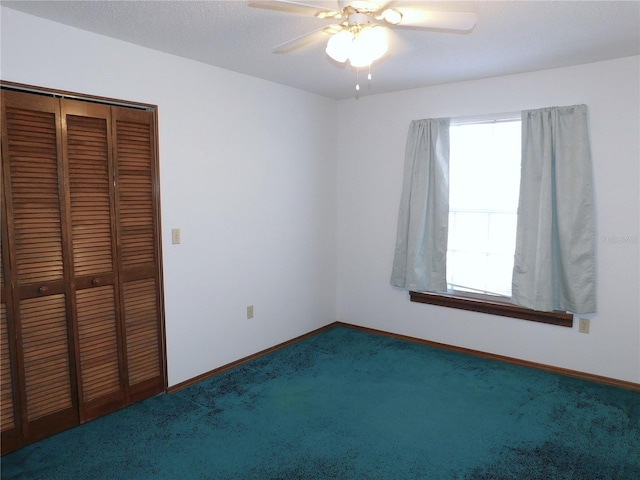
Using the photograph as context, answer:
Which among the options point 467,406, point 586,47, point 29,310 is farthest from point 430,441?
point 586,47

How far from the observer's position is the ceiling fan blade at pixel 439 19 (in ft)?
6.07

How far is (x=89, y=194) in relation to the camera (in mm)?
2682

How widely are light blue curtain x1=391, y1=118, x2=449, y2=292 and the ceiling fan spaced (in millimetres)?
Result: 1935

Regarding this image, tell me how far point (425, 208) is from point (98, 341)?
278 centimetres

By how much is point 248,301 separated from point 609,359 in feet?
9.32

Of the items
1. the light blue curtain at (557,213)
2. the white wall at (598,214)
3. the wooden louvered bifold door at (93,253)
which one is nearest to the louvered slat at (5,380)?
the wooden louvered bifold door at (93,253)

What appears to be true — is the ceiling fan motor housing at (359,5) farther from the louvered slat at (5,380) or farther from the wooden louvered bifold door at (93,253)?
the louvered slat at (5,380)

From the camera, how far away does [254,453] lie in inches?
97.1

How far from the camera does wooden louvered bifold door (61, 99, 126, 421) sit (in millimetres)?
2615

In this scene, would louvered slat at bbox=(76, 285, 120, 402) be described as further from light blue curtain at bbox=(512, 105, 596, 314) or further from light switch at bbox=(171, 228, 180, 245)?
light blue curtain at bbox=(512, 105, 596, 314)

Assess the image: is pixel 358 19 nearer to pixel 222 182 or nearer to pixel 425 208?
pixel 222 182

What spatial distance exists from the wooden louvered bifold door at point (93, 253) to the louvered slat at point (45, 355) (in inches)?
3.7

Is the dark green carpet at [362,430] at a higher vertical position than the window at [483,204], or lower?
lower

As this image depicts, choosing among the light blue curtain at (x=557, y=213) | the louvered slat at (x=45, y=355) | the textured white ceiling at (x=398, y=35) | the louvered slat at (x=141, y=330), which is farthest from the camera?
the light blue curtain at (x=557, y=213)
